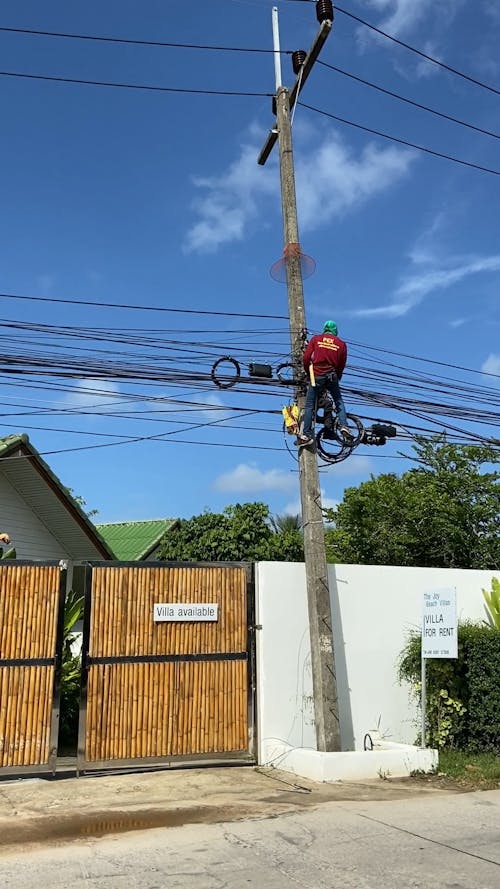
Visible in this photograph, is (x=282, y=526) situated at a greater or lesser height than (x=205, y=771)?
greater

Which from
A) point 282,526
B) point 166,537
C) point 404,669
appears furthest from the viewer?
point 282,526

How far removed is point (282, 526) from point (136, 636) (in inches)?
661

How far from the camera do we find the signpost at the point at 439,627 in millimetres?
9883

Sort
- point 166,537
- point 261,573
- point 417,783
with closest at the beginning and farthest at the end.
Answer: point 417,783 < point 261,573 < point 166,537

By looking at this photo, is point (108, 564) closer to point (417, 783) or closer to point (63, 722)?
point (63, 722)

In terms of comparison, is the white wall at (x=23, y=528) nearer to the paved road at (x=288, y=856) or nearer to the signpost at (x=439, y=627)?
the signpost at (x=439, y=627)

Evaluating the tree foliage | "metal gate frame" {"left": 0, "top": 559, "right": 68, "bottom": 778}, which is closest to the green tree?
the tree foliage

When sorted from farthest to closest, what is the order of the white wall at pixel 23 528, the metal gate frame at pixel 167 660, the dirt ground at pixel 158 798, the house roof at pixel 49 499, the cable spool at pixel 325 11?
1. the white wall at pixel 23 528
2. the house roof at pixel 49 499
3. the cable spool at pixel 325 11
4. the metal gate frame at pixel 167 660
5. the dirt ground at pixel 158 798

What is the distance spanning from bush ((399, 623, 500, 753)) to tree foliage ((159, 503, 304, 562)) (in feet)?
23.3

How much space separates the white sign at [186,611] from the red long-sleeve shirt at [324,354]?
11.0 feet

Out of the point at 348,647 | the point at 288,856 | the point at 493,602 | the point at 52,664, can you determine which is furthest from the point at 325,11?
the point at 288,856

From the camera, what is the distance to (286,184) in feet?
36.3

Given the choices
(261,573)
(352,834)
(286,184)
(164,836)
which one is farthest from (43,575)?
(286,184)

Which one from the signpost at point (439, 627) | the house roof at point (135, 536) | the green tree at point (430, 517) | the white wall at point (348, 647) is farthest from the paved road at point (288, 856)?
the house roof at point (135, 536)
